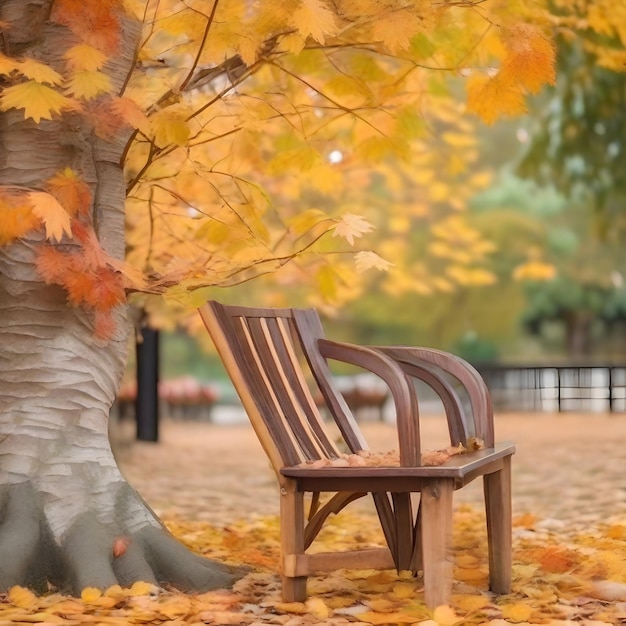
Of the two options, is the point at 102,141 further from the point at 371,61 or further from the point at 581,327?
the point at 581,327

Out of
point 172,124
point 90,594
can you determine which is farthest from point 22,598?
point 172,124

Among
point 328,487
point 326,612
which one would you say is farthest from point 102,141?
point 326,612

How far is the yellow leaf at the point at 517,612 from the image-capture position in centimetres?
308

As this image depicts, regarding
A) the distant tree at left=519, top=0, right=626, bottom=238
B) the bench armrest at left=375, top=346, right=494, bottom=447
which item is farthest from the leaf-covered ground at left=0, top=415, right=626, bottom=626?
the distant tree at left=519, top=0, right=626, bottom=238

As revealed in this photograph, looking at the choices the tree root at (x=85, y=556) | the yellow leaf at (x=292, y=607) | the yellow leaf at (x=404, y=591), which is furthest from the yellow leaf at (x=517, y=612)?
the tree root at (x=85, y=556)

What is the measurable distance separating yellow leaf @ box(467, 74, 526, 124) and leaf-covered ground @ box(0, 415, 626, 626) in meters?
1.70

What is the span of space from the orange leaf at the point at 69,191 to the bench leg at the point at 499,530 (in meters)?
1.67

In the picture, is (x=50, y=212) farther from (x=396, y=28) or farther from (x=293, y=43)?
(x=396, y=28)

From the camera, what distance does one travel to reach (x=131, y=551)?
346 centimetres

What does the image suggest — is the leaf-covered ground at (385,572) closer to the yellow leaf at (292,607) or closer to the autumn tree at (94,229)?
the yellow leaf at (292,607)

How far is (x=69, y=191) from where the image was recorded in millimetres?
3584

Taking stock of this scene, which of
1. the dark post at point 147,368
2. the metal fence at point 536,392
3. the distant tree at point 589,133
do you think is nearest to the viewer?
the distant tree at point 589,133

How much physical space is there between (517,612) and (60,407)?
1.67 meters

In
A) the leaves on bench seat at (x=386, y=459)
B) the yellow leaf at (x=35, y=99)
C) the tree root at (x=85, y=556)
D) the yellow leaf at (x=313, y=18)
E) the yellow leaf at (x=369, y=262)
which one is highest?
the yellow leaf at (x=313, y=18)
